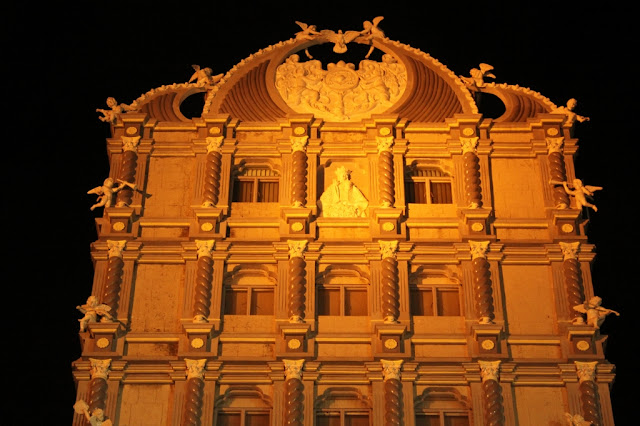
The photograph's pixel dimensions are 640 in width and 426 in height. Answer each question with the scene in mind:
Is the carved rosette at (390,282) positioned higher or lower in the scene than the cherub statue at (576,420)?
higher

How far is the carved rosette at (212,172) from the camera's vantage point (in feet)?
127

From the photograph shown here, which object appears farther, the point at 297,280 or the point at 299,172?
the point at 299,172

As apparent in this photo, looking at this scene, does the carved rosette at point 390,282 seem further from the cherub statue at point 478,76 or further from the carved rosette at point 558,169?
the cherub statue at point 478,76

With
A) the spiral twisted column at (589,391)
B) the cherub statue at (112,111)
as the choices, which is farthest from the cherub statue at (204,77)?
the spiral twisted column at (589,391)

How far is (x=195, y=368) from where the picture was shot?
115ft

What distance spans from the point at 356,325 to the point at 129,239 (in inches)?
269

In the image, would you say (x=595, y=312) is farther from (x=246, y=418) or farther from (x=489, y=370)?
(x=246, y=418)

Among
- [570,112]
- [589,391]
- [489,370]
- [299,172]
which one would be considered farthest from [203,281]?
[570,112]

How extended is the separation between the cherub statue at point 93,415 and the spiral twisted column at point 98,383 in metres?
0.32

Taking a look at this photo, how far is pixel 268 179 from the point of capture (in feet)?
131

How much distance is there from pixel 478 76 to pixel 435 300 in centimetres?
842

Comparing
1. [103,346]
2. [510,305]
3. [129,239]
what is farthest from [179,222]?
[510,305]

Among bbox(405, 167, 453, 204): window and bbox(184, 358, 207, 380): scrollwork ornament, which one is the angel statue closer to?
bbox(405, 167, 453, 204): window

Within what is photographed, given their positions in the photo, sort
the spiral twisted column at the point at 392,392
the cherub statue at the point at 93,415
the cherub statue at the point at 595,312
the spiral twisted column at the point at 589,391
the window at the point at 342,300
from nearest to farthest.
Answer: the cherub statue at the point at 93,415 → the spiral twisted column at the point at 589,391 → the spiral twisted column at the point at 392,392 → the cherub statue at the point at 595,312 → the window at the point at 342,300
